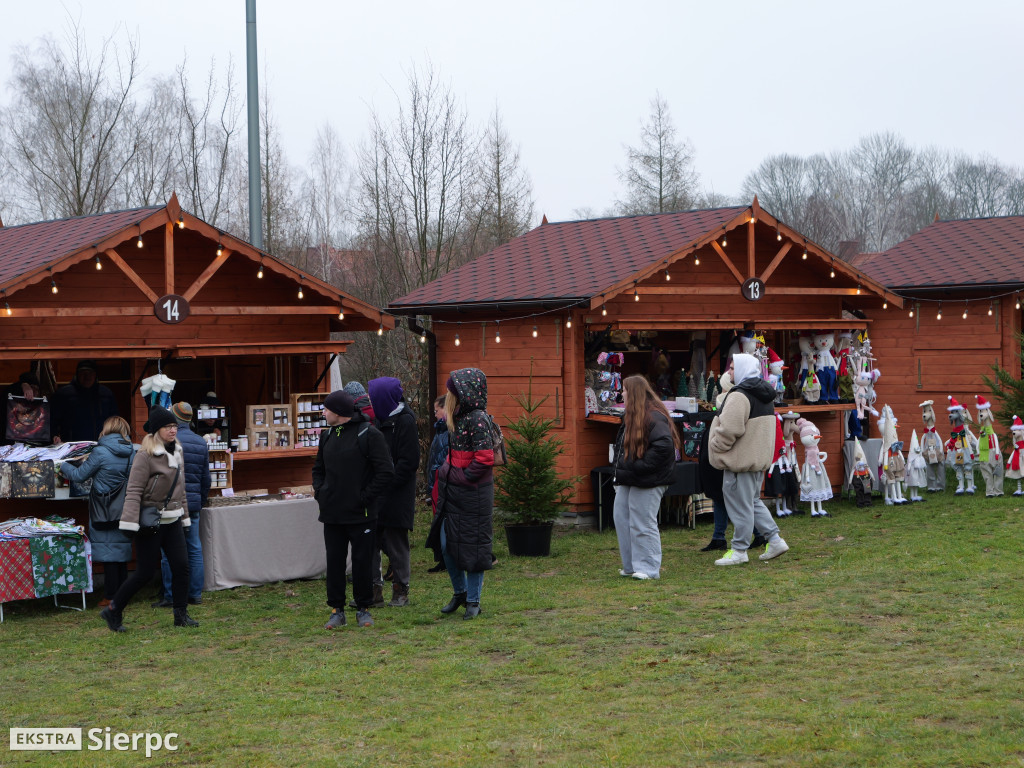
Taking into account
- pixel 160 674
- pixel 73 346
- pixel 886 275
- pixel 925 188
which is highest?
pixel 925 188

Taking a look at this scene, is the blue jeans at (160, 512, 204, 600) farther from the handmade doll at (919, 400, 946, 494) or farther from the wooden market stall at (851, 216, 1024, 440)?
the wooden market stall at (851, 216, 1024, 440)

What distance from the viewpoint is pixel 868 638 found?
275 inches

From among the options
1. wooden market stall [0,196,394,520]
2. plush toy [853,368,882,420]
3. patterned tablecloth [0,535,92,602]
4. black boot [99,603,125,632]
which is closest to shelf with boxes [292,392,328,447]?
wooden market stall [0,196,394,520]

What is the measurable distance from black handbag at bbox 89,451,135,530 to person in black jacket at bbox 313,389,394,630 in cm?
199

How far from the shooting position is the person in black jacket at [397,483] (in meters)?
8.58

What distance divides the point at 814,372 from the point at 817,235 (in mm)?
34183

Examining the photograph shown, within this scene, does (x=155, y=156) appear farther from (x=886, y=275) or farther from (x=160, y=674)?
(x=160, y=674)

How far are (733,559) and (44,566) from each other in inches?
232

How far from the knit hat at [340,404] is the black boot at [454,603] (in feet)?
5.17

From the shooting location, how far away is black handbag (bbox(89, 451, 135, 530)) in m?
9.10

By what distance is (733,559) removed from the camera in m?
10.1

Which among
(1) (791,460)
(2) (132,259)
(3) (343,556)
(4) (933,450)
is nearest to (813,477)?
(1) (791,460)

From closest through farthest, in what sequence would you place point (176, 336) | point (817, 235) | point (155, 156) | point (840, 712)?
point (840, 712), point (176, 336), point (155, 156), point (817, 235)

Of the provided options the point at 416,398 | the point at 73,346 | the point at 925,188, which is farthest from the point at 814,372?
the point at 925,188
